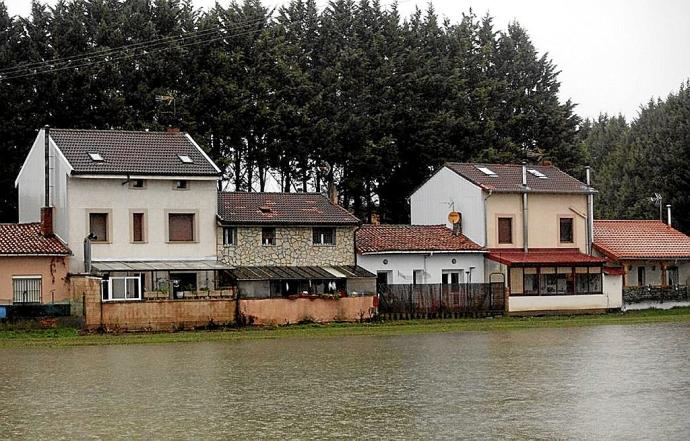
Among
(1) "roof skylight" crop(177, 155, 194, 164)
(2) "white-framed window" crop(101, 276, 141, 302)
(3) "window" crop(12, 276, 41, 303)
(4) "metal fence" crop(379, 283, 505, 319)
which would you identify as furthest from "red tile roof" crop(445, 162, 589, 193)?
(3) "window" crop(12, 276, 41, 303)

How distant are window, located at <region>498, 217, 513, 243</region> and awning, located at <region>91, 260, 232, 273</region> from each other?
621 inches

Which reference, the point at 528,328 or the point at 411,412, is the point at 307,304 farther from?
the point at 411,412

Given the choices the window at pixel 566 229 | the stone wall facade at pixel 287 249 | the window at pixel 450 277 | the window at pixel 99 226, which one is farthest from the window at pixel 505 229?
the window at pixel 99 226

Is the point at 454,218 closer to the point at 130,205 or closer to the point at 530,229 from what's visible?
the point at 530,229

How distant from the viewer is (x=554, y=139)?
81000 mm

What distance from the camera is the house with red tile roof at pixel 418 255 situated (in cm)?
5853

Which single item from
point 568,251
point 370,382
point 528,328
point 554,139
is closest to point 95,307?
point 528,328

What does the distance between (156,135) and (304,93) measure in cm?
1520

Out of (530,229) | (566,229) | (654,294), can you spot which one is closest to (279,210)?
(530,229)

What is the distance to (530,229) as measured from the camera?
62781mm

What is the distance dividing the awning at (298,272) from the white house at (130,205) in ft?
5.19

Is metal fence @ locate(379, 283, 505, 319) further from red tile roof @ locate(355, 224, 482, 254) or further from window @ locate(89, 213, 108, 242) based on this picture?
window @ locate(89, 213, 108, 242)

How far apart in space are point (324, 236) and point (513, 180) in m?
12.1

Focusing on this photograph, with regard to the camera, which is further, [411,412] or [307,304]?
[307,304]
